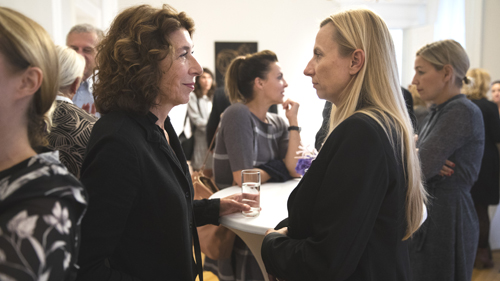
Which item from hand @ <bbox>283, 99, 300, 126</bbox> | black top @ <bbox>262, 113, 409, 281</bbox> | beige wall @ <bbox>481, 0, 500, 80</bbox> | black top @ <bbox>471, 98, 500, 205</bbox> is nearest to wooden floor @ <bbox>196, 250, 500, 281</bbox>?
black top @ <bbox>471, 98, 500, 205</bbox>

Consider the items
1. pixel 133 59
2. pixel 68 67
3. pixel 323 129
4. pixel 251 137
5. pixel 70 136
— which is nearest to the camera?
pixel 133 59

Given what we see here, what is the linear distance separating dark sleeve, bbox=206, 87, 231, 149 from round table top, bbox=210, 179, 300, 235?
1.30m

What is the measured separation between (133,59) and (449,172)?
70.6 inches

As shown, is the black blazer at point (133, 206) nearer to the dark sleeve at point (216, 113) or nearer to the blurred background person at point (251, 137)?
the blurred background person at point (251, 137)

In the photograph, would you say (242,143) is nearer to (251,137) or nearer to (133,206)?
(251,137)

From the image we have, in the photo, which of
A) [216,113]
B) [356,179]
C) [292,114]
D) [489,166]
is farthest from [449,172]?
[216,113]

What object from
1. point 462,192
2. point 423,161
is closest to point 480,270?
point 462,192

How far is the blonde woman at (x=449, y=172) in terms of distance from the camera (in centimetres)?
204

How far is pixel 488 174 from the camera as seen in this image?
11.1 ft

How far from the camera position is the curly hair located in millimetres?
1068

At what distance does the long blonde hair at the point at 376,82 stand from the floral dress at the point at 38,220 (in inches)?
28.7

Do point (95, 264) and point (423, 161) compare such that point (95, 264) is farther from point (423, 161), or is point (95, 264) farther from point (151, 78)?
point (423, 161)

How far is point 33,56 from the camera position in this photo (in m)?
0.72

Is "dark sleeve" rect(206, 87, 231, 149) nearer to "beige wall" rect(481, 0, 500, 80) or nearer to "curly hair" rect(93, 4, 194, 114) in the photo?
"curly hair" rect(93, 4, 194, 114)
